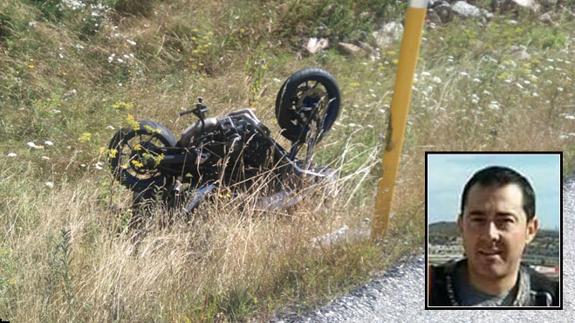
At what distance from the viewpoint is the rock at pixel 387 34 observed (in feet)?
35.7

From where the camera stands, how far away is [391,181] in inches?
181

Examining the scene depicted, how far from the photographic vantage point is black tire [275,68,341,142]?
6383 mm

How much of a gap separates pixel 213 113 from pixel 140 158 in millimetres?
2680

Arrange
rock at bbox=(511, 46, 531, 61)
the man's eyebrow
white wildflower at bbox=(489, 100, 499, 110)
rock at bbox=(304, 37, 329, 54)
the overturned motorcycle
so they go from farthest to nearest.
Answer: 1. rock at bbox=(304, 37, 329, 54)
2. rock at bbox=(511, 46, 531, 61)
3. white wildflower at bbox=(489, 100, 499, 110)
4. the overturned motorcycle
5. the man's eyebrow

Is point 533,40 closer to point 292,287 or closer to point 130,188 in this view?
point 130,188

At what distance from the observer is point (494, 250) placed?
11.4 feet

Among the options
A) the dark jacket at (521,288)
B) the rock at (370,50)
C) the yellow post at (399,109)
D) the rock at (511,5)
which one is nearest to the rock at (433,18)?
the rock at (511,5)

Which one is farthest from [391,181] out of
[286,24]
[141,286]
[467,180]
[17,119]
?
[286,24]

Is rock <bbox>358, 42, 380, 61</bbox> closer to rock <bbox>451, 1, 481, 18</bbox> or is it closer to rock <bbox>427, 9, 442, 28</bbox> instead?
rock <bbox>427, 9, 442, 28</bbox>

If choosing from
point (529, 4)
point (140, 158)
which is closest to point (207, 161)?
point (140, 158)

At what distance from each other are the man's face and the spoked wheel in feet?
9.46

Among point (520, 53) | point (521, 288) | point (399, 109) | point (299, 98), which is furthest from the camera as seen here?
point (520, 53)

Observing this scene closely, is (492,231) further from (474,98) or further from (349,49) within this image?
(349,49)

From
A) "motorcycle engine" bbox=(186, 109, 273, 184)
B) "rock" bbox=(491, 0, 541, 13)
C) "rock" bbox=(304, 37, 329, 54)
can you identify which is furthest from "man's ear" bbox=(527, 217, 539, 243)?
"rock" bbox=(491, 0, 541, 13)
